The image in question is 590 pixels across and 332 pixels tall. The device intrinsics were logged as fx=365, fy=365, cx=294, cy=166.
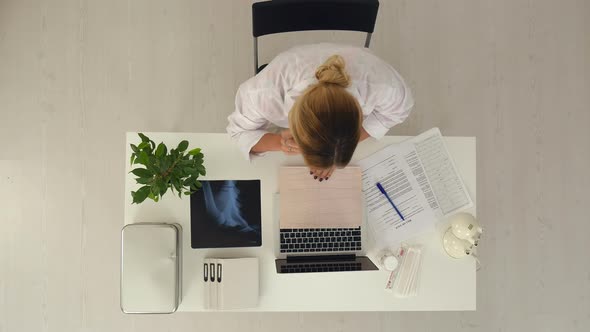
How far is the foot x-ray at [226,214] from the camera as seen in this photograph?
1.16 meters

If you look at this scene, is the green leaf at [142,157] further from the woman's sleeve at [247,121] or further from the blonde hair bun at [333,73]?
the blonde hair bun at [333,73]

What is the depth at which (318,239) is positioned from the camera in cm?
Result: 116

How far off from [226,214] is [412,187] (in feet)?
2.04

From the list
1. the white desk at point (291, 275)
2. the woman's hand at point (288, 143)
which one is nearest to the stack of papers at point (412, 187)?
the white desk at point (291, 275)

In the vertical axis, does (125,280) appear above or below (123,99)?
below

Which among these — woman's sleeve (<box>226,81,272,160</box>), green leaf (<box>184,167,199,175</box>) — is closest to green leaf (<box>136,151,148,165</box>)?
green leaf (<box>184,167,199,175</box>)

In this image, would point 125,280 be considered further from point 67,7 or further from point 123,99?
point 67,7

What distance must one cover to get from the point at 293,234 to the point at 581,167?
1756 mm

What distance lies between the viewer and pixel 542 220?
6.35 feet

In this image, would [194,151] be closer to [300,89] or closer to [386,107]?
[300,89]

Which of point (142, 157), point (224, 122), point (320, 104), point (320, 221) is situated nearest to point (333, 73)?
point (320, 104)

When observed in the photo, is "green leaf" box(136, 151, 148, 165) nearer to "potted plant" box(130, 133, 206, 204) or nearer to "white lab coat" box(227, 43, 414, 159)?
"potted plant" box(130, 133, 206, 204)

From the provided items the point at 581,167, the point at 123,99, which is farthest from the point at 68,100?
the point at 581,167

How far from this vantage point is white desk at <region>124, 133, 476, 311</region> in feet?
3.83
